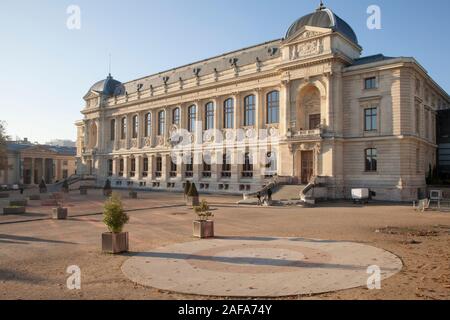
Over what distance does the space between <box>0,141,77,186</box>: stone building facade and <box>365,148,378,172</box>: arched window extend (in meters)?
75.5

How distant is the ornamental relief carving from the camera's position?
39125 mm

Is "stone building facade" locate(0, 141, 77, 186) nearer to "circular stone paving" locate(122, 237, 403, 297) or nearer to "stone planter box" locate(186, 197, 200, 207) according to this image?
"stone planter box" locate(186, 197, 200, 207)

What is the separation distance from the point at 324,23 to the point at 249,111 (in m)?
14.4

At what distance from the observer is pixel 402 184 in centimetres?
3494

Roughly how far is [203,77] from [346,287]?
4811 centimetres

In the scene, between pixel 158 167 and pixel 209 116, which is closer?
pixel 209 116

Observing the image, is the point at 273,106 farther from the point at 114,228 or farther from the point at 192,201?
the point at 114,228

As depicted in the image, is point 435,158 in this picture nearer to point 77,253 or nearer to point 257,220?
point 257,220

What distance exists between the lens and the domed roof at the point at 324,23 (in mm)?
39969

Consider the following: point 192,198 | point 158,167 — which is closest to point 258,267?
point 192,198

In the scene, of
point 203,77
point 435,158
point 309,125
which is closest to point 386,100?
point 309,125

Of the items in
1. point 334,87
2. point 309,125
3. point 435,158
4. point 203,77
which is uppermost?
point 203,77

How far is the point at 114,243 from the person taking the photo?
12.6 meters

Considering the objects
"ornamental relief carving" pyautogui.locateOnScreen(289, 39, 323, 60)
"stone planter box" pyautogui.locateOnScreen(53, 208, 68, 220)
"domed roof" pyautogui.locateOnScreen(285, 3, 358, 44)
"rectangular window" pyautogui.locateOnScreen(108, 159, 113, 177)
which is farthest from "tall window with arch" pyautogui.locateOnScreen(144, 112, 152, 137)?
"stone planter box" pyautogui.locateOnScreen(53, 208, 68, 220)
